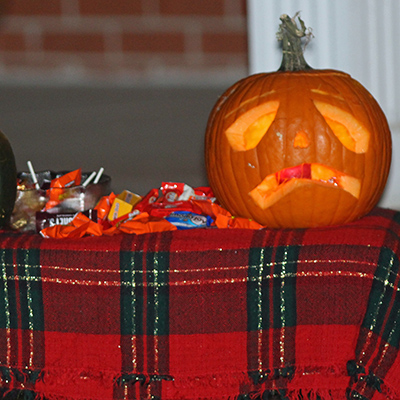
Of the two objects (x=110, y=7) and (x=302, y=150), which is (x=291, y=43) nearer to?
(x=302, y=150)

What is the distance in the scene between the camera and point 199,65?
244cm

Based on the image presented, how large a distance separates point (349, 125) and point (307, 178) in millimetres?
117

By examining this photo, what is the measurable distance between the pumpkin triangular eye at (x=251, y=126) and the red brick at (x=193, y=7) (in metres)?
1.35

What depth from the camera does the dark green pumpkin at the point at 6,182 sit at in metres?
1.12

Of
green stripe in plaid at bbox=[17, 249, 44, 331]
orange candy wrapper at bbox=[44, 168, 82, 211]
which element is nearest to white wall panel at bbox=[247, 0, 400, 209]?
orange candy wrapper at bbox=[44, 168, 82, 211]

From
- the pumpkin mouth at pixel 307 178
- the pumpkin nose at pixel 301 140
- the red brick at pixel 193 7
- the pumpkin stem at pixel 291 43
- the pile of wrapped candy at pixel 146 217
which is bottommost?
the pile of wrapped candy at pixel 146 217

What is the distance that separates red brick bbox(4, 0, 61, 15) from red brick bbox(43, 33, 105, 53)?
83 millimetres

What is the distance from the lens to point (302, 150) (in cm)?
113

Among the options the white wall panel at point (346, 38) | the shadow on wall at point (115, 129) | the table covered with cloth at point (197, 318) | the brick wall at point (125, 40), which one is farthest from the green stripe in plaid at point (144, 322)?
the brick wall at point (125, 40)

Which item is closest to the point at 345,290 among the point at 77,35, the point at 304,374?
the point at 304,374

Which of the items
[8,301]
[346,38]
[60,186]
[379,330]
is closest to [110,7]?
[346,38]

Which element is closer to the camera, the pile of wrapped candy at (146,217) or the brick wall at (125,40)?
the pile of wrapped candy at (146,217)

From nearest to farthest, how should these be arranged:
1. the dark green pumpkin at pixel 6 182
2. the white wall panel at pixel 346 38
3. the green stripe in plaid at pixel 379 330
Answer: the green stripe in plaid at pixel 379 330, the dark green pumpkin at pixel 6 182, the white wall panel at pixel 346 38

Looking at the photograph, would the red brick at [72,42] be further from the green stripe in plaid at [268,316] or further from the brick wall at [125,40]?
the green stripe in plaid at [268,316]
